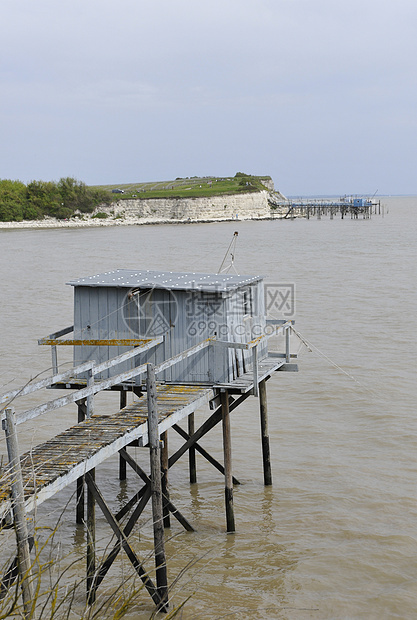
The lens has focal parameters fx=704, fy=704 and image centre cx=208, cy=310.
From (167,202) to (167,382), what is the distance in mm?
99274

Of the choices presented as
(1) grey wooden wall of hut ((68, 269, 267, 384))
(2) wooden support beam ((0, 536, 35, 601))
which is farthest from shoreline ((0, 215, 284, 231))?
(2) wooden support beam ((0, 536, 35, 601))

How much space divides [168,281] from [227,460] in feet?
9.34

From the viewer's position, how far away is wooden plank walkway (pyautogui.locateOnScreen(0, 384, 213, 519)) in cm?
636

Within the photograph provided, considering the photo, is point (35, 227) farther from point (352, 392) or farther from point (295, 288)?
point (352, 392)

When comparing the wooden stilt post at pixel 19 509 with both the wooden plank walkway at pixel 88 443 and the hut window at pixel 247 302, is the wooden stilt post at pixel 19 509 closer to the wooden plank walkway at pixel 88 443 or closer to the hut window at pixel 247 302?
the wooden plank walkway at pixel 88 443

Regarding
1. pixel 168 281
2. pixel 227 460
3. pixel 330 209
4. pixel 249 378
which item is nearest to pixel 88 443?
pixel 227 460

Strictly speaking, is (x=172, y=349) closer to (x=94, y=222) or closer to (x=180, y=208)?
(x=94, y=222)

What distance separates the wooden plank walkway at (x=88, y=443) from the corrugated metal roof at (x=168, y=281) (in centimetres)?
169

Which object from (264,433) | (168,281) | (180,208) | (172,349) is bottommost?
(264,433)

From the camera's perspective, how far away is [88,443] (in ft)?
24.1

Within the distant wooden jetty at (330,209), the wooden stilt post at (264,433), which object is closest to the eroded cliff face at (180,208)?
the distant wooden jetty at (330,209)

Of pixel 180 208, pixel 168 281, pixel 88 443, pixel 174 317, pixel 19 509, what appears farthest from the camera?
pixel 180 208

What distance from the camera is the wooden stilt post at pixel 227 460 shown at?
9828 mm

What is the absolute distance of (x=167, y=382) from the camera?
1020 centimetres
